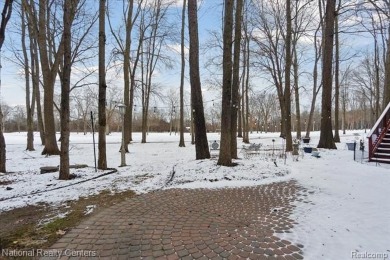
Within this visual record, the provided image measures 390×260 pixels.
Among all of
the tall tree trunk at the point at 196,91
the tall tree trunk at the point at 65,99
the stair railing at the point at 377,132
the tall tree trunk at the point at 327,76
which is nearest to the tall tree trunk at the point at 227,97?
the tall tree trunk at the point at 196,91

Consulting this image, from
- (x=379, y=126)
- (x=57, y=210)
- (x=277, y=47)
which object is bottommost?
(x=57, y=210)

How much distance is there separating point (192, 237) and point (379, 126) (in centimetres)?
1068

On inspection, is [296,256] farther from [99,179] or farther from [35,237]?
[99,179]

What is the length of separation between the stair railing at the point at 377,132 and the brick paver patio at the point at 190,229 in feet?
18.5

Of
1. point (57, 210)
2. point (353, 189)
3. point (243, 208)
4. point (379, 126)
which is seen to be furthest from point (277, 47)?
point (57, 210)

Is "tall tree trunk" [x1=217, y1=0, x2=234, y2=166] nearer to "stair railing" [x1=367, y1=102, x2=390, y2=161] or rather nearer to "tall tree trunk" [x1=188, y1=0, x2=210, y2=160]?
"tall tree trunk" [x1=188, y1=0, x2=210, y2=160]

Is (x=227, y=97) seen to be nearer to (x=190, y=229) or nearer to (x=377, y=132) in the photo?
(x=190, y=229)

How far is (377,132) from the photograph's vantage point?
10891mm

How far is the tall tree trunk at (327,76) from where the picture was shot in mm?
13297

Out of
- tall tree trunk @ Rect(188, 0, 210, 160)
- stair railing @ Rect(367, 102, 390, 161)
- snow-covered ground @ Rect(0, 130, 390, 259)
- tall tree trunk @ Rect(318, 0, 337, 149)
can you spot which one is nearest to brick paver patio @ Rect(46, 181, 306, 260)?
snow-covered ground @ Rect(0, 130, 390, 259)

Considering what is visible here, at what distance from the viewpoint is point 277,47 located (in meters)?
19.6

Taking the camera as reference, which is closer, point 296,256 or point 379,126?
point 296,256

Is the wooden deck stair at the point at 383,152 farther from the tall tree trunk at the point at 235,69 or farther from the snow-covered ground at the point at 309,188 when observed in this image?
the tall tree trunk at the point at 235,69

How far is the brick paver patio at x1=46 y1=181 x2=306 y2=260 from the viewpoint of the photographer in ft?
10.2
